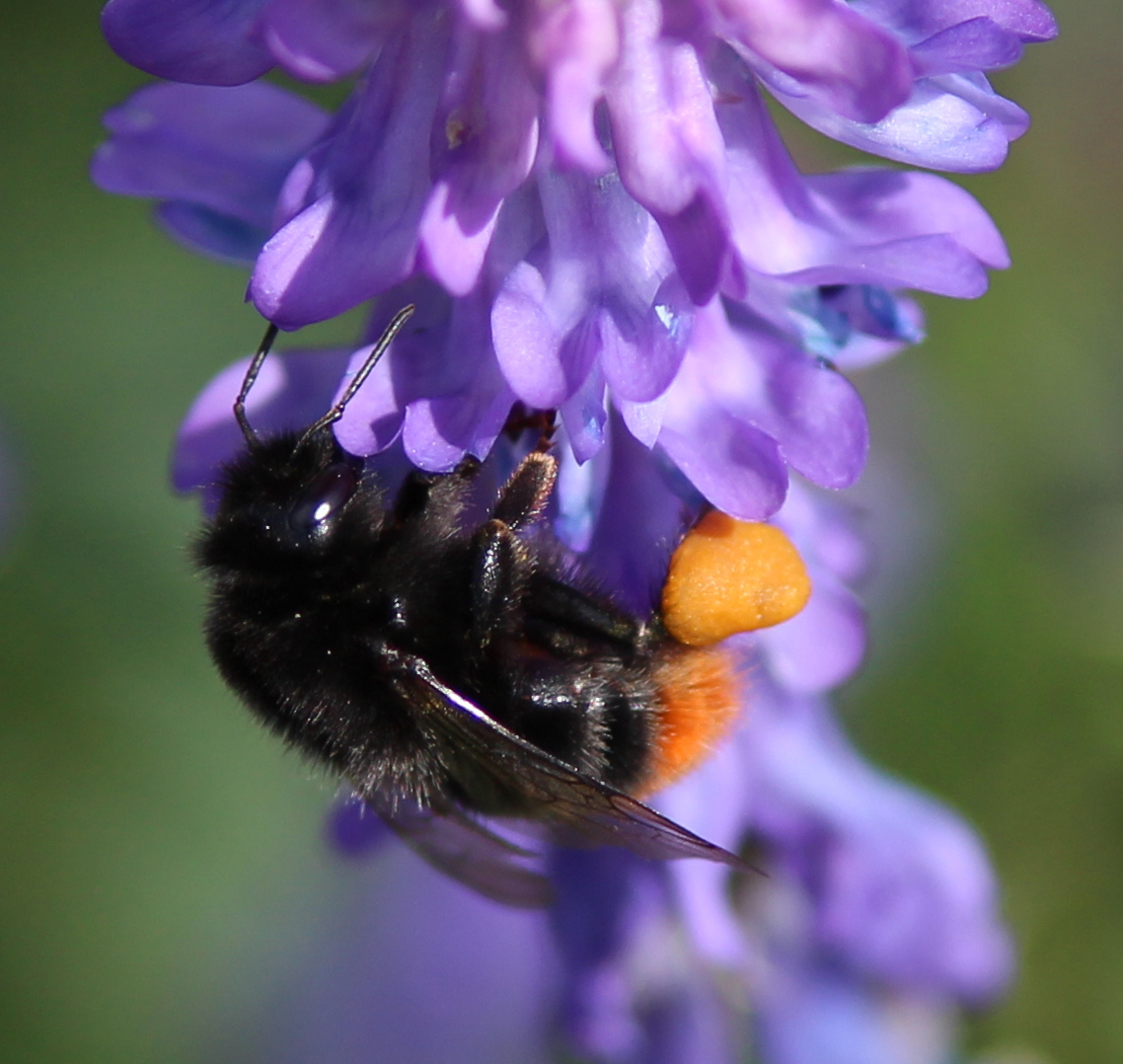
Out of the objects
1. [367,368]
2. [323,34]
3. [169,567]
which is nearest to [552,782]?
[367,368]

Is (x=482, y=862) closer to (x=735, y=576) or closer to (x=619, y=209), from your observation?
(x=735, y=576)

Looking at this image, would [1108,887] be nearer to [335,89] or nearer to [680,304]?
[680,304]

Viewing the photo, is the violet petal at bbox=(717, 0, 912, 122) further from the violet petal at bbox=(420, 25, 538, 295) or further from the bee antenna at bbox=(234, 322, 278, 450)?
the bee antenna at bbox=(234, 322, 278, 450)

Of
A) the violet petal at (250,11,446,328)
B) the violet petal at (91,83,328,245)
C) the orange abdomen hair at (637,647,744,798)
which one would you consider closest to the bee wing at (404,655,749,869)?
the orange abdomen hair at (637,647,744,798)

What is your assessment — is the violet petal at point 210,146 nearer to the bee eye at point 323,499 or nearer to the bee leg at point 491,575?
the bee eye at point 323,499

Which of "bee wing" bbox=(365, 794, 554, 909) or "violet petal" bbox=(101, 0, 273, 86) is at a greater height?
"violet petal" bbox=(101, 0, 273, 86)

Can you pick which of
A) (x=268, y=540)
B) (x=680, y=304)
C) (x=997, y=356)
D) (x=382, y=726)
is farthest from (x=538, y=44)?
(x=997, y=356)

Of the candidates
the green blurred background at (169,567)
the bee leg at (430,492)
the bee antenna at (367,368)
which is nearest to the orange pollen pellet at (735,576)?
the bee leg at (430,492)
